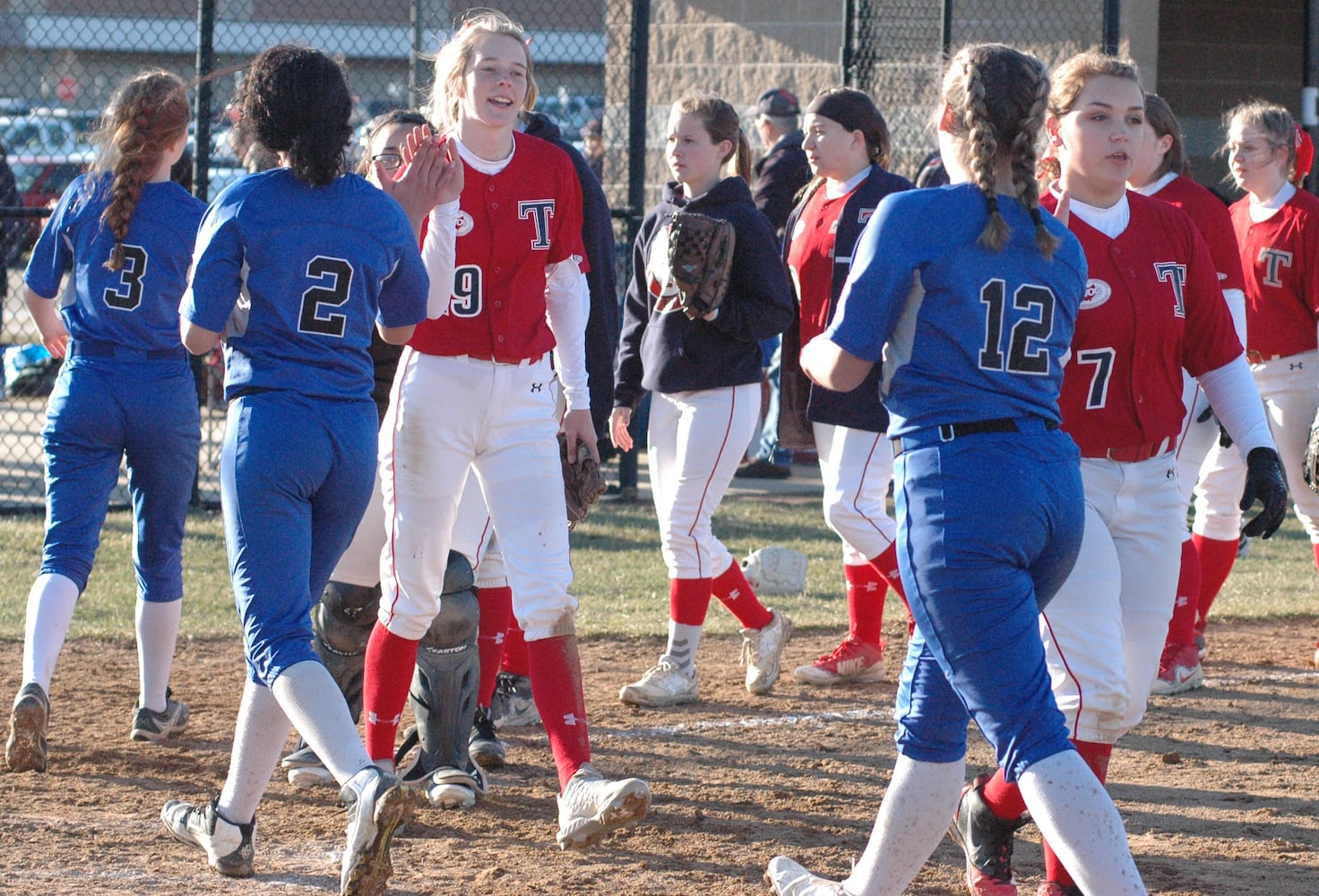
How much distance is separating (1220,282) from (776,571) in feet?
11.1

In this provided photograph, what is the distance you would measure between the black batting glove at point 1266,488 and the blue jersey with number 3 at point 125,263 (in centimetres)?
305

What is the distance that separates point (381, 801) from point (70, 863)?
1.06 m

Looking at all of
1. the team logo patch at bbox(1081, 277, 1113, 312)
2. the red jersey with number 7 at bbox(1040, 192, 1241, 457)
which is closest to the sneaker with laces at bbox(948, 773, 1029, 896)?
the red jersey with number 7 at bbox(1040, 192, 1241, 457)

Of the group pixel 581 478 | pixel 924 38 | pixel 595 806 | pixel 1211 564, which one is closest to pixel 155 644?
pixel 581 478

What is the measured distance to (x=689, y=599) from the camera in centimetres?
560

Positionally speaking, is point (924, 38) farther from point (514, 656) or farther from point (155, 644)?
point (155, 644)

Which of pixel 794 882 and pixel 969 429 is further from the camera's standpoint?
pixel 794 882

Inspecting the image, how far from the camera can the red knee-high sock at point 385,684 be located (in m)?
4.16

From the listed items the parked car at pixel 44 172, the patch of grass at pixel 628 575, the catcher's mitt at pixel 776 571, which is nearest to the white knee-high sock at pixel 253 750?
the patch of grass at pixel 628 575

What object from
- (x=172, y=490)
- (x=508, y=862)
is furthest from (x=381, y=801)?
(x=172, y=490)

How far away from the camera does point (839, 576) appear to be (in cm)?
794

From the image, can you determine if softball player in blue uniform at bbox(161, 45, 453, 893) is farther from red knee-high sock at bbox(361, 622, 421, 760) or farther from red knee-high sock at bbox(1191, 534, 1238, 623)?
red knee-high sock at bbox(1191, 534, 1238, 623)

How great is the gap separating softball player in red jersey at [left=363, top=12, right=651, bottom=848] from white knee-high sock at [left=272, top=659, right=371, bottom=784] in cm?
71

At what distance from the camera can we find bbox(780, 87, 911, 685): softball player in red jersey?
219 inches
